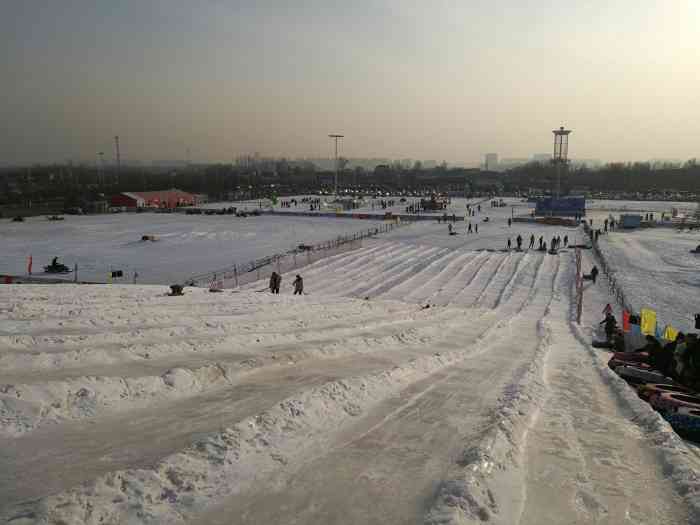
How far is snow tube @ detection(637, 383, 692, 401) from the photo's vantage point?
290 inches

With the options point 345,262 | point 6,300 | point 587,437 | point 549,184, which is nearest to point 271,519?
point 587,437

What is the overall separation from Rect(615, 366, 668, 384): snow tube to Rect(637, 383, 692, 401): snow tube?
49cm

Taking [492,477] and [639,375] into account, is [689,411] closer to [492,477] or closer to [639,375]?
[639,375]

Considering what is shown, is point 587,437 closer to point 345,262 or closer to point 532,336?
point 532,336

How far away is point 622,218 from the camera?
44062mm

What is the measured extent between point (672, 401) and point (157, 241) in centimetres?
3220

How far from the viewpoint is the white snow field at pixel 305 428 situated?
3.69 metres

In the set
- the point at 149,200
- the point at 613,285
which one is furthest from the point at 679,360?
the point at 149,200

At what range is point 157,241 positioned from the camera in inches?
1342

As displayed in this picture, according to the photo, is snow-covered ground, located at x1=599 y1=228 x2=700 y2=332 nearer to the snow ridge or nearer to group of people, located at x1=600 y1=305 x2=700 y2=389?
group of people, located at x1=600 y1=305 x2=700 y2=389

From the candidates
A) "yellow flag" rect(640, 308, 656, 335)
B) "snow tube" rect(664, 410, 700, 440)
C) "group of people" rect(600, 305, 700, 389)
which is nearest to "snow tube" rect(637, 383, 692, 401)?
"group of people" rect(600, 305, 700, 389)

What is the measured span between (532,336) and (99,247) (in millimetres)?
27826

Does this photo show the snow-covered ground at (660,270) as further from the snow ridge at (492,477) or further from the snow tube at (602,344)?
the snow ridge at (492,477)

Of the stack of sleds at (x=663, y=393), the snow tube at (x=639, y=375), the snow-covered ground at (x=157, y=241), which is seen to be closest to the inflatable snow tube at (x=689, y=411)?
the stack of sleds at (x=663, y=393)
